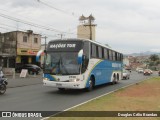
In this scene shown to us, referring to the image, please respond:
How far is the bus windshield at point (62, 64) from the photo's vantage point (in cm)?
1812

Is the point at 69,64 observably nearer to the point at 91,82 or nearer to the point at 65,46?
the point at 65,46

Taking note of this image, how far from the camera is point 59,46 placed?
18875 millimetres

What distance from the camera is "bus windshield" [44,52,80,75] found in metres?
18.1

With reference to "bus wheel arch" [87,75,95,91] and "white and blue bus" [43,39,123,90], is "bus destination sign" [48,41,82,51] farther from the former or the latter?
"bus wheel arch" [87,75,95,91]

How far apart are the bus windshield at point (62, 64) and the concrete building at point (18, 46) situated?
3727cm

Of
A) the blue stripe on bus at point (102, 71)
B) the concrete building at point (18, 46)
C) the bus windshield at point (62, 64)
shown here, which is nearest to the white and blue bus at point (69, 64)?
the bus windshield at point (62, 64)

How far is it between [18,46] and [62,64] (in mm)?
40717

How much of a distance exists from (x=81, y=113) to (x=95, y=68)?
34.5ft

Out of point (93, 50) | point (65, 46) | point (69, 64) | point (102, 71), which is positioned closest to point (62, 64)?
point (69, 64)

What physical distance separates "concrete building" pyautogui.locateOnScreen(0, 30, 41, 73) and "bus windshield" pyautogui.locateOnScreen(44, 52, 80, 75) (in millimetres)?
37271

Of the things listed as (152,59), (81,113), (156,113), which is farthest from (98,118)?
(152,59)

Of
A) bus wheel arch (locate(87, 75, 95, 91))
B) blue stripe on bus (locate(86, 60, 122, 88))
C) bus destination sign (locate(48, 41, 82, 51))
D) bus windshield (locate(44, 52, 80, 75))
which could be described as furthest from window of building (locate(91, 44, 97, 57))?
bus windshield (locate(44, 52, 80, 75))

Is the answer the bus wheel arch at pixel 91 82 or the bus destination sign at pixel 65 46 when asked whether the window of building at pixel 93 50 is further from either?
the bus destination sign at pixel 65 46

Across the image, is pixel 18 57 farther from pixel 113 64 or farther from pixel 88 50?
pixel 88 50
